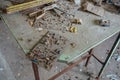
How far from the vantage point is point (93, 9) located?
1.50 meters

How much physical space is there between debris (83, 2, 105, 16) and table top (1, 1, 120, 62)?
0.13ft

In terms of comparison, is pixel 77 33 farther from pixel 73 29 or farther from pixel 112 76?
pixel 112 76

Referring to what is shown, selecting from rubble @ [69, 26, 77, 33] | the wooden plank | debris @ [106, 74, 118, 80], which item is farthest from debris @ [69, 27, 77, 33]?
debris @ [106, 74, 118, 80]

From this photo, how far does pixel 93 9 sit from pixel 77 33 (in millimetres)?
342

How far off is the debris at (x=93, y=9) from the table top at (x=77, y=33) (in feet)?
0.13

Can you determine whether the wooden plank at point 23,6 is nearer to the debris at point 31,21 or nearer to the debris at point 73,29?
the debris at point 31,21

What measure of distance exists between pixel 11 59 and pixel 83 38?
1.39 meters

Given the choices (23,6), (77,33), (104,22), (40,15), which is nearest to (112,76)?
(104,22)

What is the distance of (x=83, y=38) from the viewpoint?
4.14 ft

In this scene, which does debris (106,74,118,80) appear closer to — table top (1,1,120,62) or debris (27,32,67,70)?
table top (1,1,120,62)

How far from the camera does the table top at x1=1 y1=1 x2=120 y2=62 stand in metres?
1.17

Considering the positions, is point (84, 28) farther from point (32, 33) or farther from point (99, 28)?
point (32, 33)

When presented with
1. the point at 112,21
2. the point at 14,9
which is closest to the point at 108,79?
the point at 112,21

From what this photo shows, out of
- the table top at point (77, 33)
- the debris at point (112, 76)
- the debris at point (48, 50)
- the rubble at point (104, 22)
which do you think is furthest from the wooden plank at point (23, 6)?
the debris at point (112, 76)
